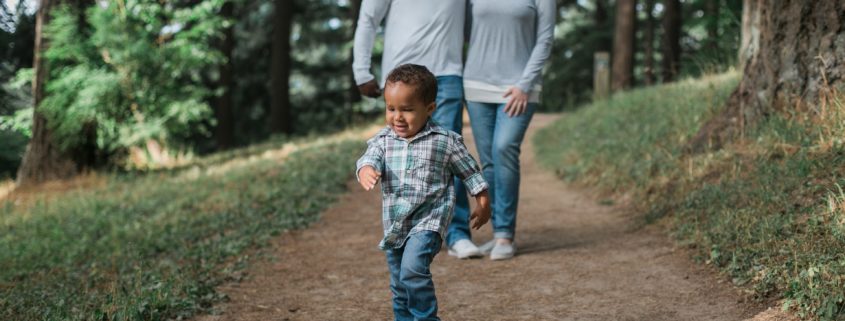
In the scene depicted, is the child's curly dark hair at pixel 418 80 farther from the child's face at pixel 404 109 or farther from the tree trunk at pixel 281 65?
the tree trunk at pixel 281 65

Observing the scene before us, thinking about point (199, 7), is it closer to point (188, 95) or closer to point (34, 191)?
point (188, 95)

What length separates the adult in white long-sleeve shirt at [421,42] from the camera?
4934 mm

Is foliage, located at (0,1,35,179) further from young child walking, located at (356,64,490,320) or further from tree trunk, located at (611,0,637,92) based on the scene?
young child walking, located at (356,64,490,320)

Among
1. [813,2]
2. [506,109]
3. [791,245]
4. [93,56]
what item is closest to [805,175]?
[791,245]

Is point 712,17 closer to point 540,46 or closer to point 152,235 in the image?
point 540,46

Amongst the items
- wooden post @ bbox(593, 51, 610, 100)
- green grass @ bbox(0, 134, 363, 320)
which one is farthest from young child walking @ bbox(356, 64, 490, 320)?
wooden post @ bbox(593, 51, 610, 100)

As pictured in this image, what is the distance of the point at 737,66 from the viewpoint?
31.7ft

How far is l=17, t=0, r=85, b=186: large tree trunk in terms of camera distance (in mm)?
11539

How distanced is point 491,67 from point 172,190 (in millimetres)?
5782

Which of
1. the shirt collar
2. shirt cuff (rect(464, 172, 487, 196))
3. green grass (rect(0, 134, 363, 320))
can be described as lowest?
green grass (rect(0, 134, 363, 320))

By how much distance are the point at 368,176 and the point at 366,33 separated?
2053 mm

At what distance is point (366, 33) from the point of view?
502cm

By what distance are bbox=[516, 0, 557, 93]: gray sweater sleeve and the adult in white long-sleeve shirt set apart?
430mm

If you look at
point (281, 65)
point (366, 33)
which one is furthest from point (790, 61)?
point (281, 65)
